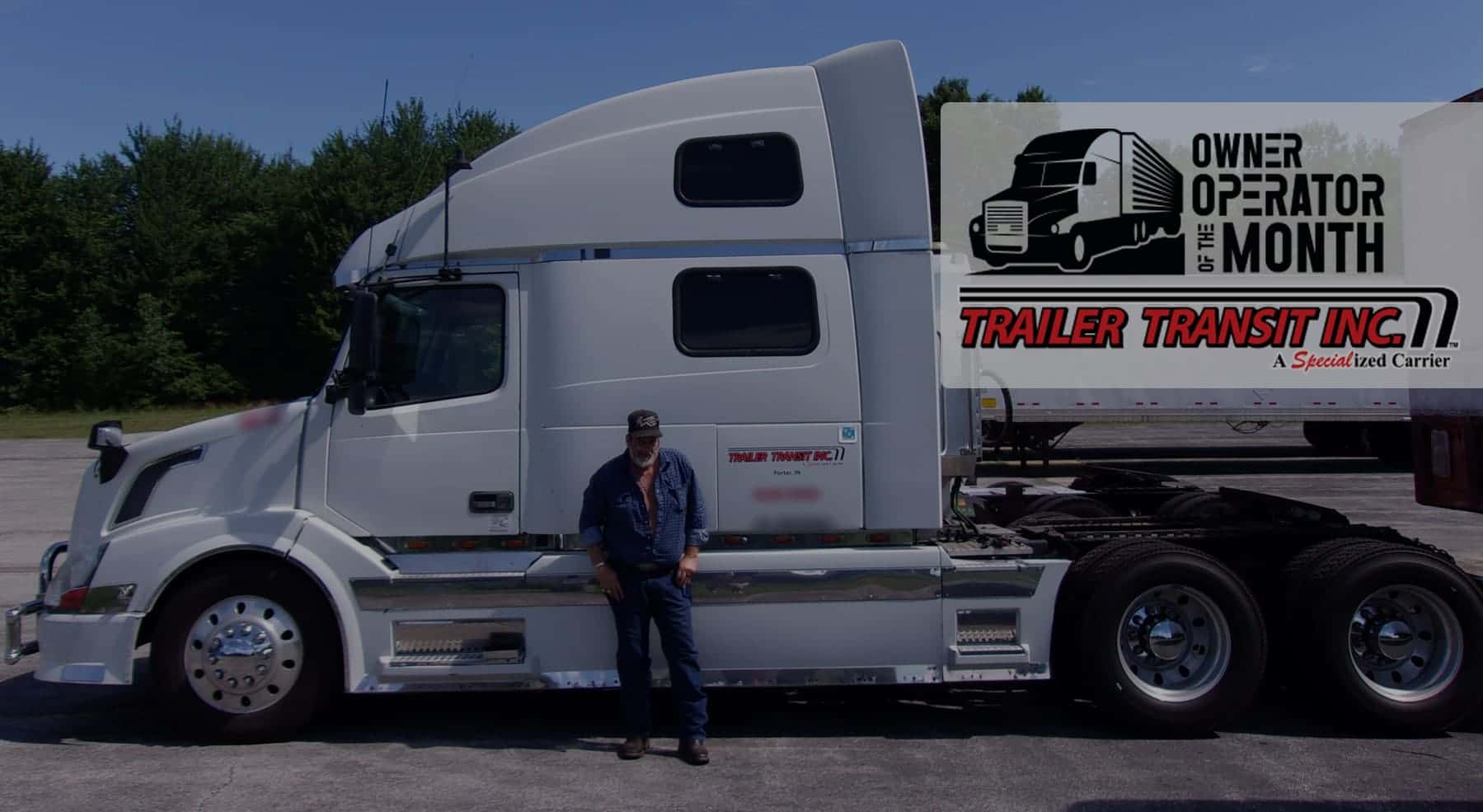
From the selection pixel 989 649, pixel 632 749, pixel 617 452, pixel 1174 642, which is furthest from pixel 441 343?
pixel 1174 642

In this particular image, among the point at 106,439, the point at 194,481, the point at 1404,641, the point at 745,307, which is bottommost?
the point at 1404,641

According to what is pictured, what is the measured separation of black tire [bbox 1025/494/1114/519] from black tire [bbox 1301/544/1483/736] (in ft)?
5.25

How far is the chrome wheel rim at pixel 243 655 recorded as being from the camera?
219 inches

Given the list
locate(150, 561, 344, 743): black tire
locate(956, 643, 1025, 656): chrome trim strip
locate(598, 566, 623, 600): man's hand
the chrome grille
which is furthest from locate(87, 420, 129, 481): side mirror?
the chrome grille

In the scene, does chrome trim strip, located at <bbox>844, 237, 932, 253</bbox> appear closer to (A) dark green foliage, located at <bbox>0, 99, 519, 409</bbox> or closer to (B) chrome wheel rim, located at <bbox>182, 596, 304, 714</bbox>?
(B) chrome wheel rim, located at <bbox>182, 596, 304, 714</bbox>

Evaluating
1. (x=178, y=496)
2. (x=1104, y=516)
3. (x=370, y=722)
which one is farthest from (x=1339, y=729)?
(x=178, y=496)

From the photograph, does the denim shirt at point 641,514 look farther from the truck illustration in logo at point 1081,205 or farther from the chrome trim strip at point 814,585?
the truck illustration in logo at point 1081,205

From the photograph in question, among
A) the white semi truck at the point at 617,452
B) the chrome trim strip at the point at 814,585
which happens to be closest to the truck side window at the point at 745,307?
the white semi truck at the point at 617,452

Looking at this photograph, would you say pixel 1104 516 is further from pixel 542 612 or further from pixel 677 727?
pixel 542 612

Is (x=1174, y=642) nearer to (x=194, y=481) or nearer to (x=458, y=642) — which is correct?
(x=458, y=642)

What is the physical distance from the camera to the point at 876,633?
5.66 meters

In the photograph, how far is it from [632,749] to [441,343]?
7.52 ft

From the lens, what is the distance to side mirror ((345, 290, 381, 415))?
18.0 feet

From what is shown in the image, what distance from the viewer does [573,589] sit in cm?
562
